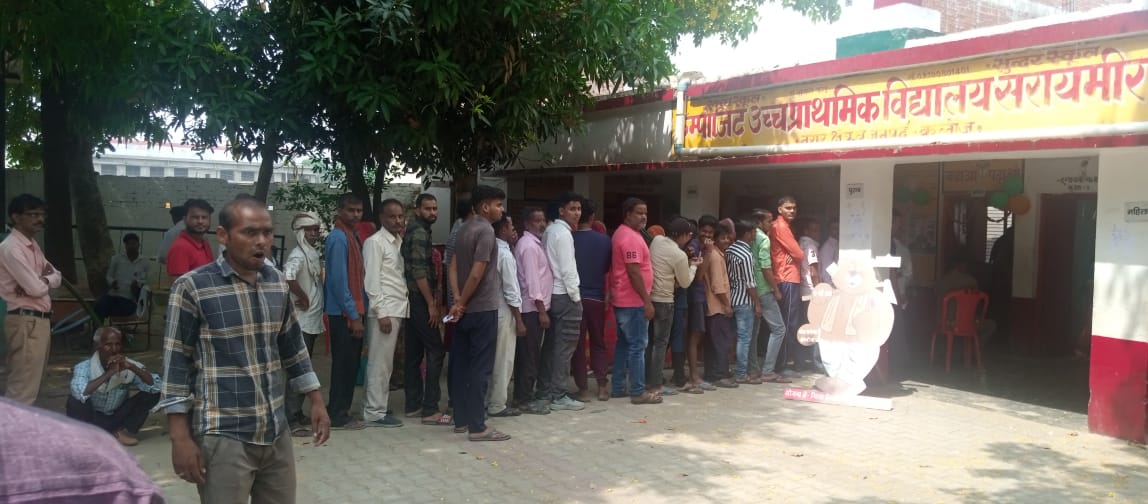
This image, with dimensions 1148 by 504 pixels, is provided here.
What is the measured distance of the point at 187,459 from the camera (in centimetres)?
320

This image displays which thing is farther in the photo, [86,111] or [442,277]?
[86,111]

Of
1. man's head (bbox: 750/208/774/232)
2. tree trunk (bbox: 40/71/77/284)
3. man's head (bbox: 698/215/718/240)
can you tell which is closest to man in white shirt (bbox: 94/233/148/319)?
tree trunk (bbox: 40/71/77/284)

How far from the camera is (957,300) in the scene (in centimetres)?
980

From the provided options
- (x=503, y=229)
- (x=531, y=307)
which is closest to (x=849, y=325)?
(x=531, y=307)

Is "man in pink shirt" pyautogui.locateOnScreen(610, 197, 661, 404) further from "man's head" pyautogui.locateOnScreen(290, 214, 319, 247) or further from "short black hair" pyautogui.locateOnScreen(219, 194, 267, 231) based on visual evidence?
"short black hair" pyautogui.locateOnScreen(219, 194, 267, 231)

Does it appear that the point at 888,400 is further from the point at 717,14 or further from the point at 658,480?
the point at 717,14

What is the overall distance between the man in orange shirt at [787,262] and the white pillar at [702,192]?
1.75 metres

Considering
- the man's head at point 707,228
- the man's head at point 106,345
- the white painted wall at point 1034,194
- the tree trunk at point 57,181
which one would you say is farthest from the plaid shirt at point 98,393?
the white painted wall at point 1034,194

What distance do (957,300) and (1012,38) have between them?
3.81 m

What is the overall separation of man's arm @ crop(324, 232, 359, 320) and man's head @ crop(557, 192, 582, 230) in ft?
6.27

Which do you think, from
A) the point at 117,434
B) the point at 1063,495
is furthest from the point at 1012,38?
the point at 117,434

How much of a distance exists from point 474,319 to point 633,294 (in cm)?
190

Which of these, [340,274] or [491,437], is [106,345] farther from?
[491,437]

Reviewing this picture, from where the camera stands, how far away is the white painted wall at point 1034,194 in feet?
33.8
